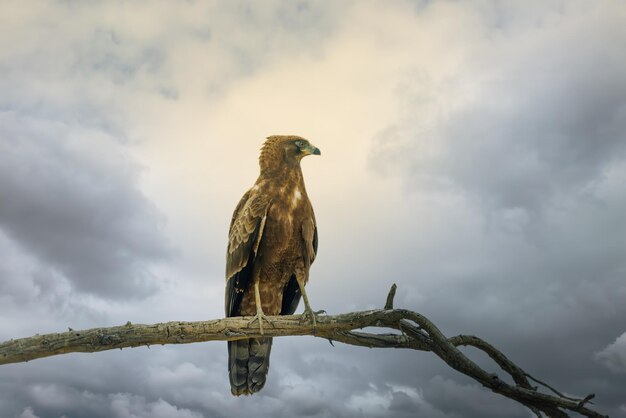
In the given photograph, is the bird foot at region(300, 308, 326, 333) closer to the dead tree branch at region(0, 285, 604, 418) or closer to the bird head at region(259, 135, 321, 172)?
the dead tree branch at region(0, 285, 604, 418)

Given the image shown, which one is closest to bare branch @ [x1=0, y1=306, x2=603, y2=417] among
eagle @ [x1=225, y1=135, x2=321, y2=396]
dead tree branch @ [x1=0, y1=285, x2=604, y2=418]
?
dead tree branch @ [x1=0, y1=285, x2=604, y2=418]

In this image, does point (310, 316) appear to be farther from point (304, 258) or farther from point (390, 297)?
point (390, 297)

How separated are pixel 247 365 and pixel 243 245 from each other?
1.52 meters

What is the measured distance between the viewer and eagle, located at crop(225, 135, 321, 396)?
6.81m

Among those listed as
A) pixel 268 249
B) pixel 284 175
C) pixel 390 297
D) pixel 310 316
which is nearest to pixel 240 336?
pixel 310 316

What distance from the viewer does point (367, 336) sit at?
20.6 ft

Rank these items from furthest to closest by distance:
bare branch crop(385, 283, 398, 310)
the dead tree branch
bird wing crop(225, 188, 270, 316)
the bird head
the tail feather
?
the bird head
the tail feather
bird wing crop(225, 188, 270, 316)
the dead tree branch
bare branch crop(385, 283, 398, 310)

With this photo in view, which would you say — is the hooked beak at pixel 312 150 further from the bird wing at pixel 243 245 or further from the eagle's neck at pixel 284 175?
the bird wing at pixel 243 245

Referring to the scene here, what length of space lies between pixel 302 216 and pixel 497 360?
2.73 meters

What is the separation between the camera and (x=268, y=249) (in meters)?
6.82

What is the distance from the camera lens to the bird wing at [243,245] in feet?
22.3

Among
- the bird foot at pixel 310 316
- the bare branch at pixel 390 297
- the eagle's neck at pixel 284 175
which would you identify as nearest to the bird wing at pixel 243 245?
the eagle's neck at pixel 284 175

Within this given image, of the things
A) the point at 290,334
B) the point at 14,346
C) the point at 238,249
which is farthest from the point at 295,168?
the point at 14,346

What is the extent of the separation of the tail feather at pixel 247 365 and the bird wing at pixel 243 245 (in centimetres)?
46
